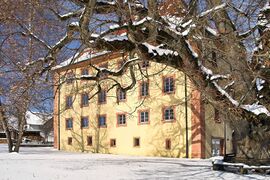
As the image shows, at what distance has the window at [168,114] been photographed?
33.8 m

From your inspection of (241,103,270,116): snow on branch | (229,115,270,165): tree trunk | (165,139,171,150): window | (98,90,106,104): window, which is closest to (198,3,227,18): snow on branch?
(241,103,270,116): snow on branch

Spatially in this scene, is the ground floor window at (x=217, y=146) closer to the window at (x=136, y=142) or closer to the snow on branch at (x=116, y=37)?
the window at (x=136, y=142)

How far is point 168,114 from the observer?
1341 inches

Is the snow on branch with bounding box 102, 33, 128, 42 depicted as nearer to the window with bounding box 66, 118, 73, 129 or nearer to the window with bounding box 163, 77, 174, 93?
the window with bounding box 163, 77, 174, 93

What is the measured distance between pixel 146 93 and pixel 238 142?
18.5m

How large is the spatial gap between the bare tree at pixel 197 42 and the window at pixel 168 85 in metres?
15.0

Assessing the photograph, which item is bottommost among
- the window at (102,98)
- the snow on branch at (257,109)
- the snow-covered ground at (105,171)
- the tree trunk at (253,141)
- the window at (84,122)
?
the snow-covered ground at (105,171)

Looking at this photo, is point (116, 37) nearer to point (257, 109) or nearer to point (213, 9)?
point (213, 9)

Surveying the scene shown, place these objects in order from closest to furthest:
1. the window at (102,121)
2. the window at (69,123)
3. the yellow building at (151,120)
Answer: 1. the yellow building at (151,120)
2. the window at (102,121)
3. the window at (69,123)

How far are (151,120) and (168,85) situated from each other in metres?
3.38

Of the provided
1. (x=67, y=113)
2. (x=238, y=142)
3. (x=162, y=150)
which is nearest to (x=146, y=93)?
(x=162, y=150)

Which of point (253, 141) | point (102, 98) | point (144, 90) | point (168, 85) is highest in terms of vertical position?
point (168, 85)

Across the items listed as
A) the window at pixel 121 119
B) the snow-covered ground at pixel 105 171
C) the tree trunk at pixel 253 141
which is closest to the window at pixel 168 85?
the window at pixel 121 119

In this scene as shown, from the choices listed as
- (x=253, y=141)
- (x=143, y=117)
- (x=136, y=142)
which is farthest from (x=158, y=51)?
(x=136, y=142)
